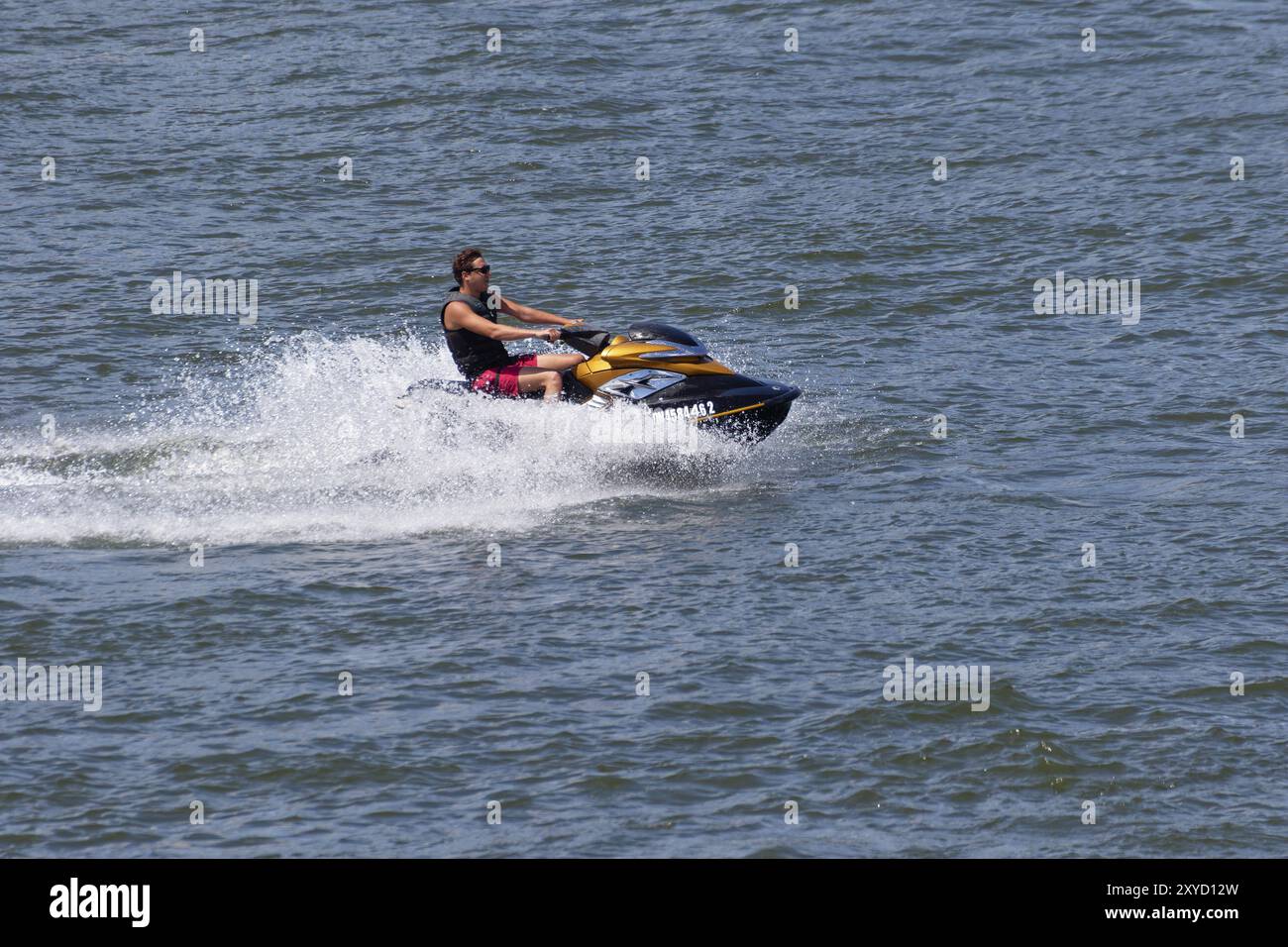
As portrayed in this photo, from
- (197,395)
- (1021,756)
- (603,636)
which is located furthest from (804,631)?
(197,395)

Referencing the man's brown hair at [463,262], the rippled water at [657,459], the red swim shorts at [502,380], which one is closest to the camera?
the rippled water at [657,459]

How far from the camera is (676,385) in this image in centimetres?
1296

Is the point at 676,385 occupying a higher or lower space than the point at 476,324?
lower

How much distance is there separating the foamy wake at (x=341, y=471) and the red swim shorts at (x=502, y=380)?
9 centimetres

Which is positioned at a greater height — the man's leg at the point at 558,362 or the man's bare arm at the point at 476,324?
the man's bare arm at the point at 476,324

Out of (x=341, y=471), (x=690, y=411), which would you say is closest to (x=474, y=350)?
(x=341, y=471)

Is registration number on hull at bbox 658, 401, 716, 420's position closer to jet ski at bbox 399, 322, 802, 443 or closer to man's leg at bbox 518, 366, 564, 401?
jet ski at bbox 399, 322, 802, 443

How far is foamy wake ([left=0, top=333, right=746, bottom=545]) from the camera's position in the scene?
1237 cm

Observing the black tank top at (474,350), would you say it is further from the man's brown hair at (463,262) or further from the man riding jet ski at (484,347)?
the man's brown hair at (463,262)

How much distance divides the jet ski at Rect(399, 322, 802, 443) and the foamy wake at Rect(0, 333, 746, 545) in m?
0.19

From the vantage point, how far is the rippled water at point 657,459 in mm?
8594

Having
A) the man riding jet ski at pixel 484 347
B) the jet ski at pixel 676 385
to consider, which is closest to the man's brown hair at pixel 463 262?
the man riding jet ski at pixel 484 347

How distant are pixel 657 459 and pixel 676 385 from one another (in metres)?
0.56

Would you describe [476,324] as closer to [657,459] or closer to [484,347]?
[484,347]
